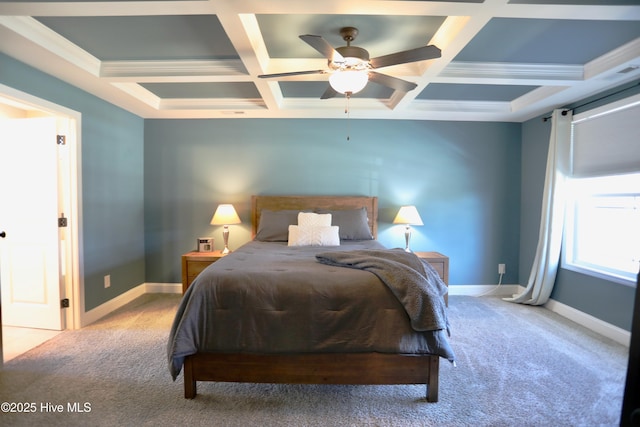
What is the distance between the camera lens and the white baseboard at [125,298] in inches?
120

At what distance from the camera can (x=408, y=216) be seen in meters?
3.73

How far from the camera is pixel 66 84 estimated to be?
9.23ft

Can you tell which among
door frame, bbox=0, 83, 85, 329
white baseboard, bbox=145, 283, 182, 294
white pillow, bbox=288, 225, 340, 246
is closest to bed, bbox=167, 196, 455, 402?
white pillow, bbox=288, 225, 340, 246

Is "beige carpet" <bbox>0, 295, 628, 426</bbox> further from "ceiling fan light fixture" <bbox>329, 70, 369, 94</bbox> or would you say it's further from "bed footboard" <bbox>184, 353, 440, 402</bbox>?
"ceiling fan light fixture" <bbox>329, 70, 369, 94</bbox>

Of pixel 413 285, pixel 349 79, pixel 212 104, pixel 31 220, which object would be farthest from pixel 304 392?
pixel 212 104

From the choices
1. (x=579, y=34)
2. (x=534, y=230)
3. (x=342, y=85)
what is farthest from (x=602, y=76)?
(x=342, y=85)

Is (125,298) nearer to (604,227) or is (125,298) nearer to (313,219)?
(313,219)

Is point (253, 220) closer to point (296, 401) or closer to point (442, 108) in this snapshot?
point (296, 401)

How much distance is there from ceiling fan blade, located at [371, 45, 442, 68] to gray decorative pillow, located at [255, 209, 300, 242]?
207cm

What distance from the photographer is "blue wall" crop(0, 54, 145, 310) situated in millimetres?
2773

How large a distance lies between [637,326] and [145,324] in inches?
Answer: 138

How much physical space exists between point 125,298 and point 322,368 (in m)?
2.92

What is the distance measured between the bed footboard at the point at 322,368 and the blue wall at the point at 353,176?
7.50 feet

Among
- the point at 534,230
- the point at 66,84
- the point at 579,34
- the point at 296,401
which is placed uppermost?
the point at 579,34
